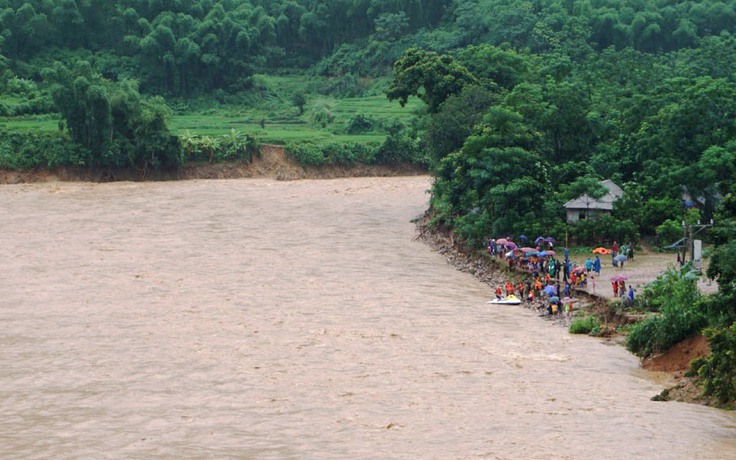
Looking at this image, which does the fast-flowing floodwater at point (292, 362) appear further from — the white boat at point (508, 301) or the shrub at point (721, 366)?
the white boat at point (508, 301)

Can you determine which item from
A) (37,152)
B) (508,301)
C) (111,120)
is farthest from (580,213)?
(37,152)

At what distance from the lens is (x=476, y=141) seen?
136 ft

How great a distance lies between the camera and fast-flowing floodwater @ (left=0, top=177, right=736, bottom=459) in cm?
2066

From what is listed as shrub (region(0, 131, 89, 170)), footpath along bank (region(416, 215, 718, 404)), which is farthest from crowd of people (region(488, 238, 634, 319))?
shrub (region(0, 131, 89, 170))

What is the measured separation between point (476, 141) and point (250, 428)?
21.9 m

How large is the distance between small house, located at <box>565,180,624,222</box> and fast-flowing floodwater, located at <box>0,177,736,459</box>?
4798mm

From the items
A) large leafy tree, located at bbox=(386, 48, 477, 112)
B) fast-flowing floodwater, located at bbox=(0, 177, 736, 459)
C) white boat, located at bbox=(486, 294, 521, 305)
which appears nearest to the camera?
fast-flowing floodwater, located at bbox=(0, 177, 736, 459)

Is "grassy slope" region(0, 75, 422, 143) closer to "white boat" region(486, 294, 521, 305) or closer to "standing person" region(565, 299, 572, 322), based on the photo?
"white boat" region(486, 294, 521, 305)

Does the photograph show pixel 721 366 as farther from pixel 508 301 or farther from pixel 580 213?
pixel 580 213

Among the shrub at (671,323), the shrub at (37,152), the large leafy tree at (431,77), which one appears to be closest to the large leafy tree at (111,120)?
the shrub at (37,152)

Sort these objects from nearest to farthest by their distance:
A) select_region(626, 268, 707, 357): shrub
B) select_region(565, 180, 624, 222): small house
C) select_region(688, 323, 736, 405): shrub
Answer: select_region(688, 323, 736, 405): shrub < select_region(626, 268, 707, 357): shrub < select_region(565, 180, 624, 222): small house

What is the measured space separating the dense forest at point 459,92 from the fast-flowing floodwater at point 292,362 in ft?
9.45

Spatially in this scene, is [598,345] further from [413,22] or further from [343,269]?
[413,22]

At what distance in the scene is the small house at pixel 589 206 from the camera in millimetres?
39344
